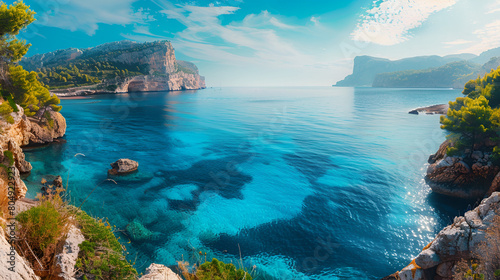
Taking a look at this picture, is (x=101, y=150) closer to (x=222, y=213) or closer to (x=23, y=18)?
(x=23, y=18)

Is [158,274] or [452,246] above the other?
[158,274]

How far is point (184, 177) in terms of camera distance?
2420cm

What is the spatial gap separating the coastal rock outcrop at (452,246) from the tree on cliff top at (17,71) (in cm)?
3347

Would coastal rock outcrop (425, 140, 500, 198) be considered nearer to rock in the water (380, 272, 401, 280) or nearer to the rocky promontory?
rock in the water (380, 272, 401, 280)

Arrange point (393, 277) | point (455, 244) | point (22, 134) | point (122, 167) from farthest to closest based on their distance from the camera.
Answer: point (22, 134)
point (122, 167)
point (393, 277)
point (455, 244)

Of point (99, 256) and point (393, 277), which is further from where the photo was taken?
point (393, 277)

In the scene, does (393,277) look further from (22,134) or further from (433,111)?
(433,111)

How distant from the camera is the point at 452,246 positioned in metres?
10.8

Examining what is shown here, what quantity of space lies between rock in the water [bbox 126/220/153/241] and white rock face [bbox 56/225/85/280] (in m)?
8.58

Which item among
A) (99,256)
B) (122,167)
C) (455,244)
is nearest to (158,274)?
(99,256)

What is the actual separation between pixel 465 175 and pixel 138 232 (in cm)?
2794

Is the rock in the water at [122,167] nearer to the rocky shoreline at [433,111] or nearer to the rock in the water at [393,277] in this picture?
the rock in the water at [393,277]

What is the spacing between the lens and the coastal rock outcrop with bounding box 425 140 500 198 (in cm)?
1981

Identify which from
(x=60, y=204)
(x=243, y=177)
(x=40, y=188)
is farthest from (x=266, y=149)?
(x=60, y=204)
